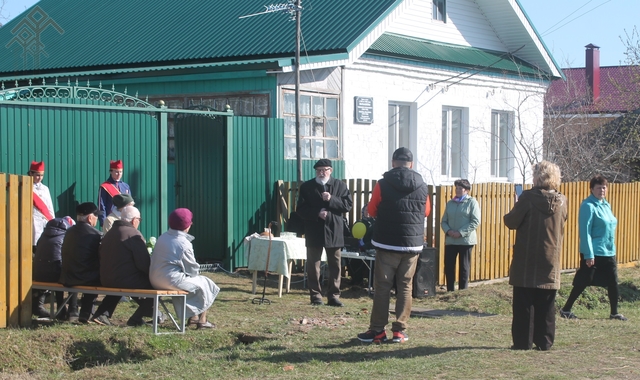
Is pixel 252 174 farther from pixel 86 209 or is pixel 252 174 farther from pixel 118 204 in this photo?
pixel 86 209

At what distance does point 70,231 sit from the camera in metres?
8.95

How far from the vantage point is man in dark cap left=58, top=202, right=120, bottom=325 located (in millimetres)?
8883

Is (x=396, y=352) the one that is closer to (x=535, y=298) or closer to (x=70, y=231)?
(x=535, y=298)

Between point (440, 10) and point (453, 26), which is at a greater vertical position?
point (440, 10)

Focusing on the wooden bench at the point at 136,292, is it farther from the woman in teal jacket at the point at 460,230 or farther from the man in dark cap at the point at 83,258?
the woman in teal jacket at the point at 460,230

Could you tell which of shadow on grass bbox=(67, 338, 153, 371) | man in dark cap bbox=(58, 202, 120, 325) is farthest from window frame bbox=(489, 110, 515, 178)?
shadow on grass bbox=(67, 338, 153, 371)

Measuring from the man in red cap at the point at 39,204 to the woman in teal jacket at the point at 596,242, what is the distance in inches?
257

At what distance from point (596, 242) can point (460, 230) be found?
83.5 inches

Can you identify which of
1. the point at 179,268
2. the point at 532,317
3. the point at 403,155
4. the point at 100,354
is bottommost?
the point at 100,354

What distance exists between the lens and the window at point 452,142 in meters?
19.0

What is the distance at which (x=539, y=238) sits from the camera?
795 centimetres

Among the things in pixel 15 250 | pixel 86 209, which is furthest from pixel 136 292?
pixel 15 250

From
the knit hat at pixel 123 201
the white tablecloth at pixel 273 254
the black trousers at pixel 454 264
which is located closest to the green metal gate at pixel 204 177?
the white tablecloth at pixel 273 254

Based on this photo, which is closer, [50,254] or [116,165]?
[50,254]
